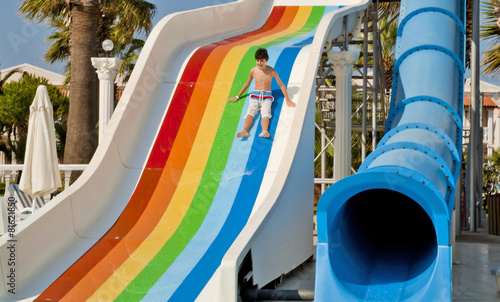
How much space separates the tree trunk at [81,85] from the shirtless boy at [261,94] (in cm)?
558

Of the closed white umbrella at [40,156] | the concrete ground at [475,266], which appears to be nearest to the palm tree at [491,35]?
the concrete ground at [475,266]

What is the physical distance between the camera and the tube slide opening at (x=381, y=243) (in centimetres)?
674

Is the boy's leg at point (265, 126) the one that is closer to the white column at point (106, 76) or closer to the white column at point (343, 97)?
the white column at point (343, 97)

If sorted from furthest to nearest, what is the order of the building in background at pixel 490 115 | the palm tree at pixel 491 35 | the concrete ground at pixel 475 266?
1. the building in background at pixel 490 115
2. the palm tree at pixel 491 35
3. the concrete ground at pixel 475 266

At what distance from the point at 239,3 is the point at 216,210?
249 inches

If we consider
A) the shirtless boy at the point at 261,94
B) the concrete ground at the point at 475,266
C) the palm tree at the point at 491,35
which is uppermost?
the palm tree at the point at 491,35

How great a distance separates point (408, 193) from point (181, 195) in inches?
130

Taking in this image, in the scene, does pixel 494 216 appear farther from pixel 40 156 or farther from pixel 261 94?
pixel 40 156

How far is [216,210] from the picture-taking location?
8.33 m

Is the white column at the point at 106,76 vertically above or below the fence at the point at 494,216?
above

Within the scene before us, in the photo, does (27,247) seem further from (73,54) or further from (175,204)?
(73,54)

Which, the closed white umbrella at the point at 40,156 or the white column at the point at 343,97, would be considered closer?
the closed white umbrella at the point at 40,156

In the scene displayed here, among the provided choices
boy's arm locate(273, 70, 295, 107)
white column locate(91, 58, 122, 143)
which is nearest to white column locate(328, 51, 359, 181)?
boy's arm locate(273, 70, 295, 107)

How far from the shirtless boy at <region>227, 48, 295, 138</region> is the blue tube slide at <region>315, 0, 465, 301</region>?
1.65 m
